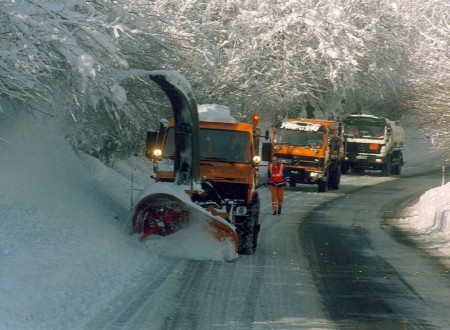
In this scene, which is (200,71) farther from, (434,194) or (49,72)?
(49,72)

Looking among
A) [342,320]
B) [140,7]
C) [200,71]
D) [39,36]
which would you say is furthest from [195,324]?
[200,71]

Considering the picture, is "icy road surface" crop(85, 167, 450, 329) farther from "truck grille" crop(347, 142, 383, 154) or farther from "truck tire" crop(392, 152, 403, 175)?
"truck tire" crop(392, 152, 403, 175)

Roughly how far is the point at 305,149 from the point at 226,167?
1356 cm

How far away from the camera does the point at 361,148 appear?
34.3 metres

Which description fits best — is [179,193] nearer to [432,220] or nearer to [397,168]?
[432,220]

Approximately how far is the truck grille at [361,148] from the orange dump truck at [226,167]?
20996 mm

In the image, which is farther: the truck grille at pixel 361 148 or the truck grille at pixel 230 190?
the truck grille at pixel 361 148

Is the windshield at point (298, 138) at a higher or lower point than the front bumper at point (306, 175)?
higher

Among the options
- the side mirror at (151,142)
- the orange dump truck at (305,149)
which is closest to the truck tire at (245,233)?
the side mirror at (151,142)

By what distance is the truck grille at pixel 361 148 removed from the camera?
34.1 meters

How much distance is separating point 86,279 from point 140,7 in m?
8.21

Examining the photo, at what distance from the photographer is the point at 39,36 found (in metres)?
10.8

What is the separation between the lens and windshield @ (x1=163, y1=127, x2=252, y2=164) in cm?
1323

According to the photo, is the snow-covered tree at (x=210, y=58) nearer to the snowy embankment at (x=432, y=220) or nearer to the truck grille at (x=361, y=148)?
the truck grille at (x=361, y=148)
